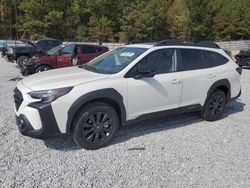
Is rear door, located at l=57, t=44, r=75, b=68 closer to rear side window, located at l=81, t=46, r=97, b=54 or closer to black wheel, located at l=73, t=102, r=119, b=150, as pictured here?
rear side window, located at l=81, t=46, r=97, b=54

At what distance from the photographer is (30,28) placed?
45500 mm

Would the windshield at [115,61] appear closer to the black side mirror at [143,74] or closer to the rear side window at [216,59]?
the black side mirror at [143,74]

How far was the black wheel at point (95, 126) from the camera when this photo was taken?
173 inches

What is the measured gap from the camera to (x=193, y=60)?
5.68 metres

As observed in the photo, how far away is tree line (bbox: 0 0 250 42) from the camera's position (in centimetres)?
4762

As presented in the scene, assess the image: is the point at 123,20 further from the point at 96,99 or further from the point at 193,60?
the point at 96,99

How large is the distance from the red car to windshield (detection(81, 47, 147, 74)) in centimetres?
592

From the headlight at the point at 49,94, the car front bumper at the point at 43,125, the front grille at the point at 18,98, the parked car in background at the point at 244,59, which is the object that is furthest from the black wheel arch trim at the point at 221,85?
the parked car in background at the point at 244,59

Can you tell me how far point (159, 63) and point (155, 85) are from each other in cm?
46

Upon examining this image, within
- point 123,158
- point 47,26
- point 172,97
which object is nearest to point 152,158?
point 123,158

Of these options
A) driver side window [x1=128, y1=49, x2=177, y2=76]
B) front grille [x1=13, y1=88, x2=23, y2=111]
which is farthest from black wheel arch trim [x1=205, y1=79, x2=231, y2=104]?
front grille [x1=13, y1=88, x2=23, y2=111]

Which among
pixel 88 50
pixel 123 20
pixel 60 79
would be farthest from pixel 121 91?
pixel 123 20

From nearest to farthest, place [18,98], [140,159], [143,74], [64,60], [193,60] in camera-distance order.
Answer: [140,159], [18,98], [143,74], [193,60], [64,60]

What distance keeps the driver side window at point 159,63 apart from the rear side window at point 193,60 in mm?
228
